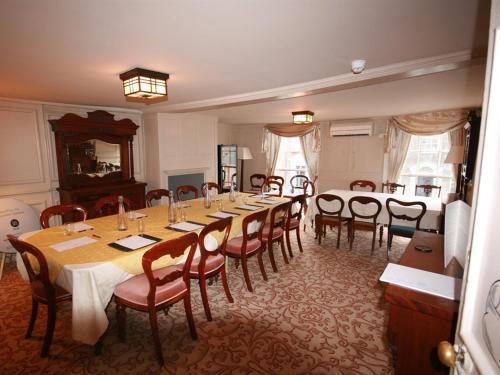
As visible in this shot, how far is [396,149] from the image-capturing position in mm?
5543

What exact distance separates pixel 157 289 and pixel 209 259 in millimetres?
612

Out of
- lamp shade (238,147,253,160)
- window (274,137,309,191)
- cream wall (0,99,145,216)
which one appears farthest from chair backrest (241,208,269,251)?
window (274,137,309,191)

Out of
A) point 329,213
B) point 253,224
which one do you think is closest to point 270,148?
point 329,213

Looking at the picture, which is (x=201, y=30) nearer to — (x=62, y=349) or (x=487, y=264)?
(x=487, y=264)

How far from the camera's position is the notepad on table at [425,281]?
120 centimetres

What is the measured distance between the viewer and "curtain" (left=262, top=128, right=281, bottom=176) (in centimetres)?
731

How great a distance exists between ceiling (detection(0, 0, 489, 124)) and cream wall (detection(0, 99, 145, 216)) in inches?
32.0

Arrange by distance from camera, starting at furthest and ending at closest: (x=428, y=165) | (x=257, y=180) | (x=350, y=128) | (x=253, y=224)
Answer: (x=257, y=180) → (x=350, y=128) → (x=428, y=165) → (x=253, y=224)

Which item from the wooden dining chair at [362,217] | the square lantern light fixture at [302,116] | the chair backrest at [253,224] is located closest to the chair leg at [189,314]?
the chair backrest at [253,224]

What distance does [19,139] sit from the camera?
3818 millimetres

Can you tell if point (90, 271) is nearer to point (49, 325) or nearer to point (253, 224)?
point (49, 325)

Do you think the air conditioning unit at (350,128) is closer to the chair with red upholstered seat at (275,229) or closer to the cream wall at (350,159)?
the cream wall at (350,159)

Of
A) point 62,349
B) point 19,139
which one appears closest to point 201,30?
point 62,349

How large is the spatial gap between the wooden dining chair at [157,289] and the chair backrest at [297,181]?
5.27 m
